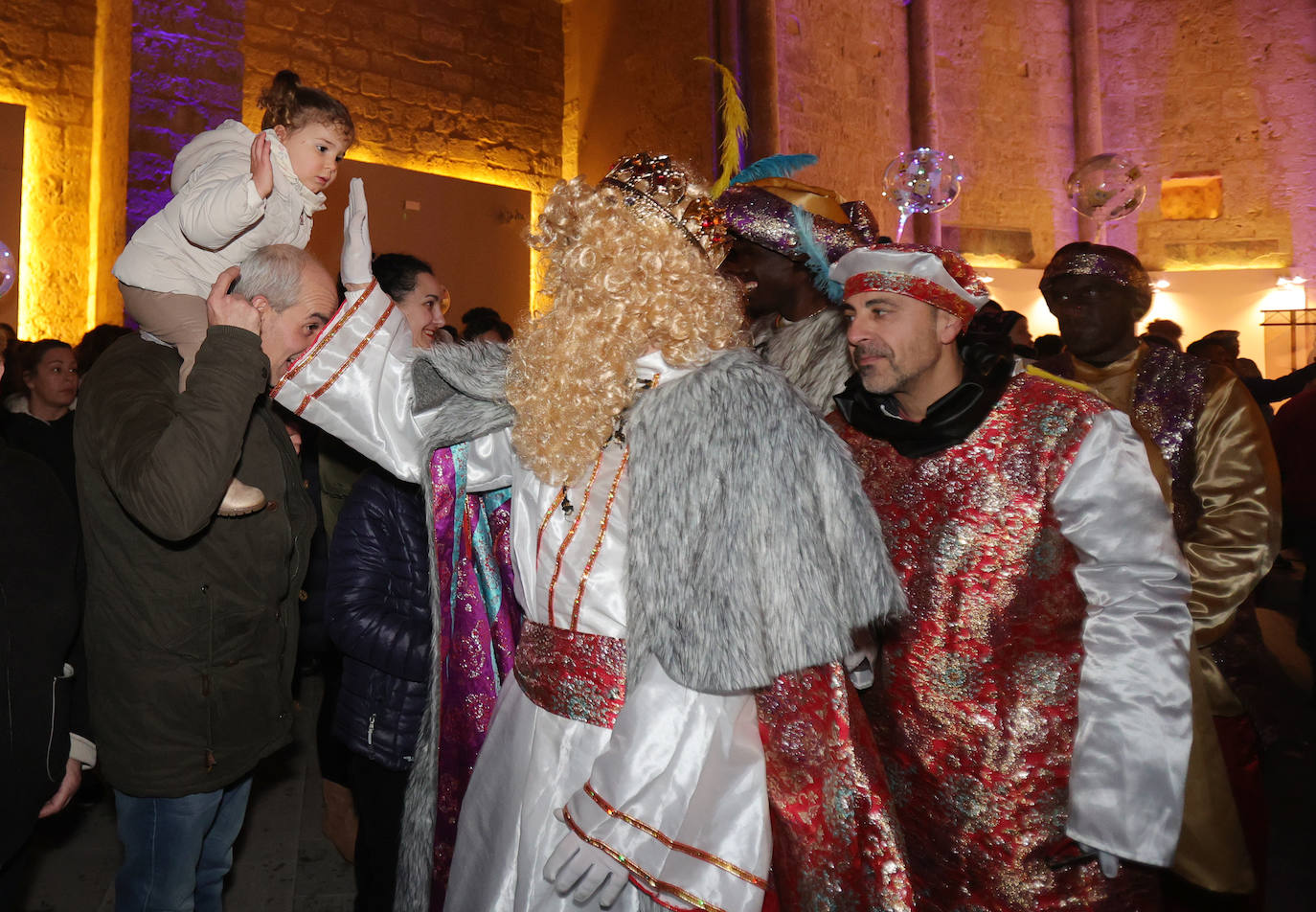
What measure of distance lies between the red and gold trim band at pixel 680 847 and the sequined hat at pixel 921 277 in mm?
1393

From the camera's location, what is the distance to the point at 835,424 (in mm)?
2539

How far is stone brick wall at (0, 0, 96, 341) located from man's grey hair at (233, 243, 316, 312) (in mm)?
8171

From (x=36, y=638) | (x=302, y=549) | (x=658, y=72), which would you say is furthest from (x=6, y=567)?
(x=658, y=72)

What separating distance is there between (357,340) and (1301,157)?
1436 cm

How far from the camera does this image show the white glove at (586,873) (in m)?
1.50

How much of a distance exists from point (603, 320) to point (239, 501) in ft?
3.15

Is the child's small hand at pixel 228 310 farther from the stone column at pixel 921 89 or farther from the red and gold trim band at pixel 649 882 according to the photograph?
the stone column at pixel 921 89

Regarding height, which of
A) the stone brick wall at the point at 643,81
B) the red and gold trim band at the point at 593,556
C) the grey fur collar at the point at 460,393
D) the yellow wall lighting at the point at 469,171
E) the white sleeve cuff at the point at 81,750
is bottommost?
the white sleeve cuff at the point at 81,750

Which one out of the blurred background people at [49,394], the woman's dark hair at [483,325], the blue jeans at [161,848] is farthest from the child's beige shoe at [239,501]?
the woman's dark hair at [483,325]

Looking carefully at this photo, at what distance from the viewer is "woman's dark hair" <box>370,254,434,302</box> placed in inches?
121

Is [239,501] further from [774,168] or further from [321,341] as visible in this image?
[774,168]

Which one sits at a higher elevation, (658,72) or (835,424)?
(658,72)

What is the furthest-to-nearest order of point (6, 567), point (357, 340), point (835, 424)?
point (835, 424) < point (357, 340) < point (6, 567)

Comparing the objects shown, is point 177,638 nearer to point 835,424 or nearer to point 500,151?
point 835,424
